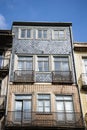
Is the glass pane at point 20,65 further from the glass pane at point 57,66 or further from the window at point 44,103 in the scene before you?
the window at point 44,103

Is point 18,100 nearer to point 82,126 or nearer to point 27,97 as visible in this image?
point 27,97

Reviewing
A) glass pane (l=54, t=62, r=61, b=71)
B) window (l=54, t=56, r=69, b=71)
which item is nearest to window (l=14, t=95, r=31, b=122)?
glass pane (l=54, t=62, r=61, b=71)

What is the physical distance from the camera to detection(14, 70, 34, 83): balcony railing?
1686 centimetres

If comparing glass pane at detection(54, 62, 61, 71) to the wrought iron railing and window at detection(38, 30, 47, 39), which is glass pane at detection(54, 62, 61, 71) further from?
the wrought iron railing

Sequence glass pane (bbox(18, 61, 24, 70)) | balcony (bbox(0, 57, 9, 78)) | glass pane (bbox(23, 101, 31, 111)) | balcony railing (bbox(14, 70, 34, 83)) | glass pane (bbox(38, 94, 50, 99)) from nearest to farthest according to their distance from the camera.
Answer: glass pane (bbox(23, 101, 31, 111)) → glass pane (bbox(38, 94, 50, 99)) → balcony railing (bbox(14, 70, 34, 83)) → balcony (bbox(0, 57, 9, 78)) → glass pane (bbox(18, 61, 24, 70))

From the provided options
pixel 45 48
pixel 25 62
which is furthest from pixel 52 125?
pixel 45 48

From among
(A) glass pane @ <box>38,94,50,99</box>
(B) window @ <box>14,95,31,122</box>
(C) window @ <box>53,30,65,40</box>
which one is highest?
(C) window @ <box>53,30,65,40</box>

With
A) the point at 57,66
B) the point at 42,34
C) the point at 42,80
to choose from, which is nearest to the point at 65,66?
the point at 57,66

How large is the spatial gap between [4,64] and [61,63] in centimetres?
513

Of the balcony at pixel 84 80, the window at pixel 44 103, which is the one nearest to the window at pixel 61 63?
the balcony at pixel 84 80

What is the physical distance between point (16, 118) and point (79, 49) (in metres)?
8.70

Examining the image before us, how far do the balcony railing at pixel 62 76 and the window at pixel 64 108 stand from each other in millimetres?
1383

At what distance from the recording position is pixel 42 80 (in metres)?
17.0

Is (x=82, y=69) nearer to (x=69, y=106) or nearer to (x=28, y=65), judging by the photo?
(x=69, y=106)
